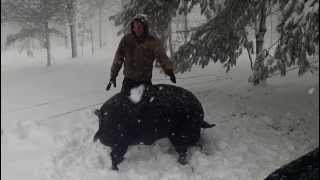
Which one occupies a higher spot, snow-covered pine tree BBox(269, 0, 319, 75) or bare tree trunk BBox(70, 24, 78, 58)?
snow-covered pine tree BBox(269, 0, 319, 75)

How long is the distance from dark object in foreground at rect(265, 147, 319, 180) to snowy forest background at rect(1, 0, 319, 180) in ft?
9.67

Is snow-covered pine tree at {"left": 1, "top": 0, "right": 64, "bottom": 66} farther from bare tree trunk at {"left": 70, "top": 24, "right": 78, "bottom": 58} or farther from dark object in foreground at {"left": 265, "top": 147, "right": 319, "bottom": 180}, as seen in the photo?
dark object in foreground at {"left": 265, "top": 147, "right": 319, "bottom": 180}

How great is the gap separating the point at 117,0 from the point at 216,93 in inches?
122

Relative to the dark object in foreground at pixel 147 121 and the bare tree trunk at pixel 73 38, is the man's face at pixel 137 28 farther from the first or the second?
the bare tree trunk at pixel 73 38

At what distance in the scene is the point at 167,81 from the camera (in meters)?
11.0

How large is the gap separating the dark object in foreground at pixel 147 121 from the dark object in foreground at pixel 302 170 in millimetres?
3305

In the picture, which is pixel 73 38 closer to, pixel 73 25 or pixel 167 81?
pixel 73 25

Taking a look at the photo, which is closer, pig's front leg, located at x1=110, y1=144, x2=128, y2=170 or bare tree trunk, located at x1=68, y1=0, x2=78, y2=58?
pig's front leg, located at x1=110, y1=144, x2=128, y2=170

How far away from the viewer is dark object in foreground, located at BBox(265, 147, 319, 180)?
415 centimetres

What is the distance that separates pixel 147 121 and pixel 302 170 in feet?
11.6

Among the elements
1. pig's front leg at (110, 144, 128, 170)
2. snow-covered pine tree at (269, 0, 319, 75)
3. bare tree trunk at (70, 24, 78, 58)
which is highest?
snow-covered pine tree at (269, 0, 319, 75)

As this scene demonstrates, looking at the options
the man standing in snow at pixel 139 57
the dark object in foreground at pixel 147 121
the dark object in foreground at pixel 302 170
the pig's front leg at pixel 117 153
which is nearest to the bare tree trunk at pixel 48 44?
the man standing in snow at pixel 139 57

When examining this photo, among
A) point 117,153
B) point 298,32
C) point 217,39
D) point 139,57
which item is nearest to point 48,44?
point 217,39

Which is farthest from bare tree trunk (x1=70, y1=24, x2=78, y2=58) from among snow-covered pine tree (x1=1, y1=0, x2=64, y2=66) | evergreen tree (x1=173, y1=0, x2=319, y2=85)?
evergreen tree (x1=173, y1=0, x2=319, y2=85)
